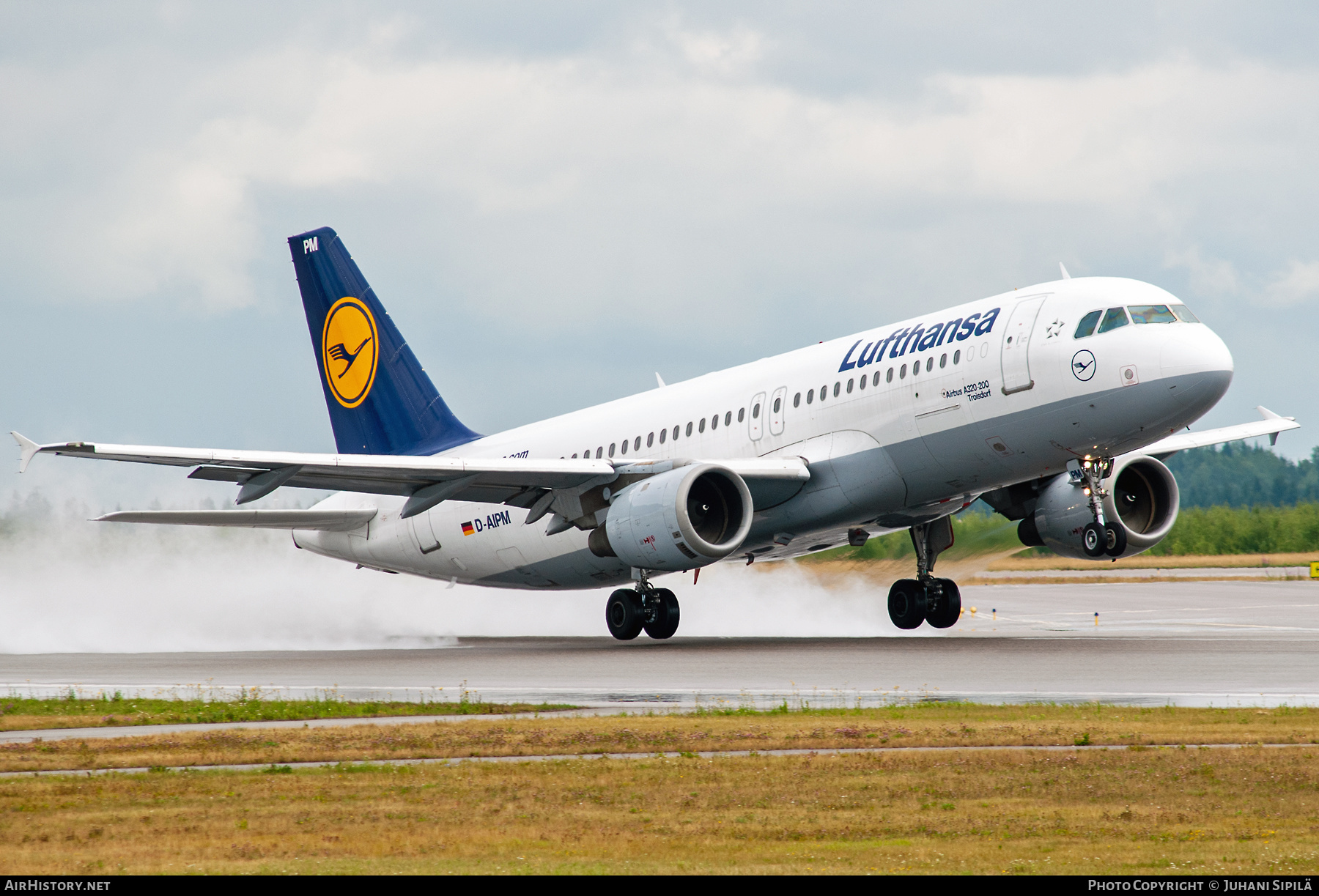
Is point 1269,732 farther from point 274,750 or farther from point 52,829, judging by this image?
point 52,829

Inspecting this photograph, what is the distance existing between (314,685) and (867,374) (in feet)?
38.7

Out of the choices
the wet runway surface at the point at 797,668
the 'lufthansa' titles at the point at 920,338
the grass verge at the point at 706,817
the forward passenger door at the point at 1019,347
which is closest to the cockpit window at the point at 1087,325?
the forward passenger door at the point at 1019,347

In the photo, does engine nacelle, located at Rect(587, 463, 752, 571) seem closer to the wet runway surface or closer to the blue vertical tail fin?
the wet runway surface

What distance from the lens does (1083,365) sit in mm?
24281

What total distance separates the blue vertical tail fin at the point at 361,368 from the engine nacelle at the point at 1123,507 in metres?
13.8

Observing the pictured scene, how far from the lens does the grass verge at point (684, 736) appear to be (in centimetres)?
1319

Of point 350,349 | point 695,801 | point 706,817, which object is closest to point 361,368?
point 350,349

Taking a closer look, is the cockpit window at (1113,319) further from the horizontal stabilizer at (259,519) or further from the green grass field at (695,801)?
the horizontal stabilizer at (259,519)

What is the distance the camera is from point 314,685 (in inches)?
825

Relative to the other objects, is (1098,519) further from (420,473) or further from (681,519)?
(420,473)

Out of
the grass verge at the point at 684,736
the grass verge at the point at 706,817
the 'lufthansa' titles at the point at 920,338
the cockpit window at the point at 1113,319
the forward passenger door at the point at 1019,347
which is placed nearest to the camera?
the grass verge at the point at 706,817

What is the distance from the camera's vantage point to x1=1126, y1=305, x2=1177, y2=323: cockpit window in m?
24.4

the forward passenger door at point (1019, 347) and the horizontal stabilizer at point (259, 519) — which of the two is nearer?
the forward passenger door at point (1019, 347)
